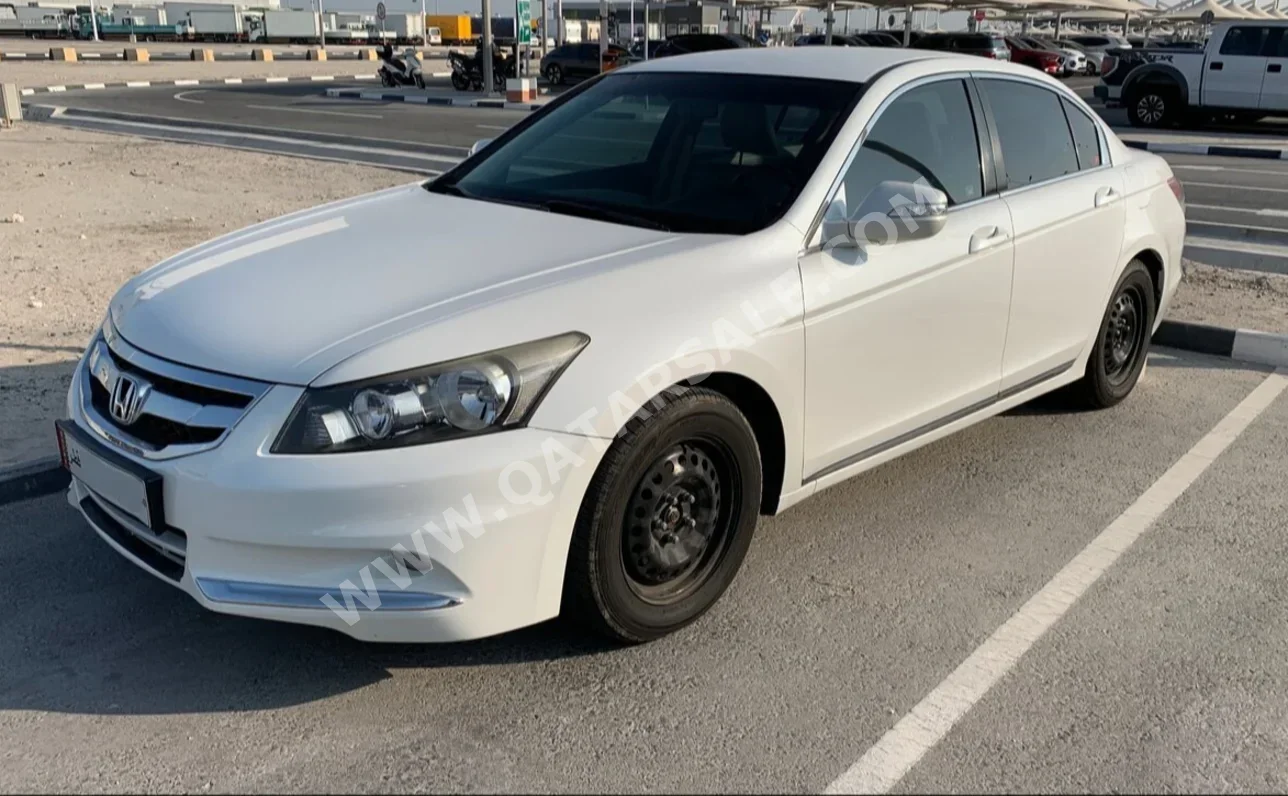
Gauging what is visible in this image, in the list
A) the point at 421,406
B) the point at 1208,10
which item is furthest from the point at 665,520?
the point at 1208,10

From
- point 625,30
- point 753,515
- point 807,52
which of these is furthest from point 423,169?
point 625,30

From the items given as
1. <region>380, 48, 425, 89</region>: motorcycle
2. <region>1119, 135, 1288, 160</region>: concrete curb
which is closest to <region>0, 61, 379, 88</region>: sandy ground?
<region>380, 48, 425, 89</region>: motorcycle

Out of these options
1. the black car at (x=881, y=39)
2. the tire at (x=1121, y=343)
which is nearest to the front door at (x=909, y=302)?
the tire at (x=1121, y=343)

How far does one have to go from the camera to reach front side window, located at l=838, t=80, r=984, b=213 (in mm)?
3861

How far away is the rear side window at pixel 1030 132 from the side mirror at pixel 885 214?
3.17ft

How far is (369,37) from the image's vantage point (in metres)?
83.6

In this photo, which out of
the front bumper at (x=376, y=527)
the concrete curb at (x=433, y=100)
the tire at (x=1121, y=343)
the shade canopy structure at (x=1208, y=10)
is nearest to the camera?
the front bumper at (x=376, y=527)

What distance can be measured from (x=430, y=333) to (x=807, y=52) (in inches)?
91.2

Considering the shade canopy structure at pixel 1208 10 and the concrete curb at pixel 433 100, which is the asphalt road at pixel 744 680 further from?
the shade canopy structure at pixel 1208 10

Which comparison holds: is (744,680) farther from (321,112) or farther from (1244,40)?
(321,112)

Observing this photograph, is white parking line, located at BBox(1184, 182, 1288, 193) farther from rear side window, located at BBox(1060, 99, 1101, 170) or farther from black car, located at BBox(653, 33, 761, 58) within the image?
black car, located at BBox(653, 33, 761, 58)

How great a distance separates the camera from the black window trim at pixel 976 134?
3.63m

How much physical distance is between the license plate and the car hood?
31 centimetres

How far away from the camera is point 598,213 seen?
151 inches
